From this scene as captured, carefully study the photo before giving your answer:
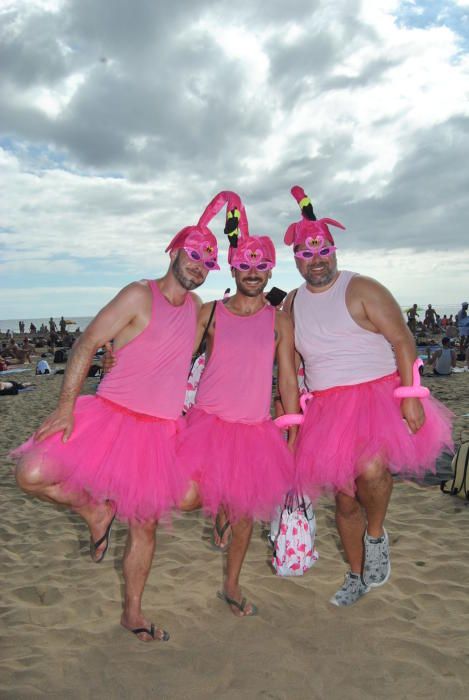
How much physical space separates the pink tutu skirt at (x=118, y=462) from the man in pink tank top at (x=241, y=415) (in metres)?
0.17

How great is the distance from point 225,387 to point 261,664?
1.73 metres

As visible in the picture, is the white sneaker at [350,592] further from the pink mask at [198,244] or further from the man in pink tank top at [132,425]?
the pink mask at [198,244]

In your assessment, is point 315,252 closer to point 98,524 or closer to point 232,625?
point 98,524

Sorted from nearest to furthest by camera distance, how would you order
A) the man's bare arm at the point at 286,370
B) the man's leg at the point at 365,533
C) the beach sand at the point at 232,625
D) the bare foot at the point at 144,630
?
the beach sand at the point at 232,625
the bare foot at the point at 144,630
the man's leg at the point at 365,533
the man's bare arm at the point at 286,370

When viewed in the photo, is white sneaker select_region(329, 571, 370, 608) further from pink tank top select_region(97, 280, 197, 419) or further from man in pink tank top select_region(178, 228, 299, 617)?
pink tank top select_region(97, 280, 197, 419)

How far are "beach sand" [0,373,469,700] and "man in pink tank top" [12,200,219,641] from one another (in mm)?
344

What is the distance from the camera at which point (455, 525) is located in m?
5.29

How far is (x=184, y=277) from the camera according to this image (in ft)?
12.3

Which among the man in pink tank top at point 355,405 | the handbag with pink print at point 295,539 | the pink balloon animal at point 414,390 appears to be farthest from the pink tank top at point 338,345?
the handbag with pink print at point 295,539

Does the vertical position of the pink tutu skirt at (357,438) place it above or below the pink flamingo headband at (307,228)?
below

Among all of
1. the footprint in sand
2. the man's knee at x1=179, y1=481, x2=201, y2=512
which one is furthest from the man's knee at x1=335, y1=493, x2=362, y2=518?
the footprint in sand

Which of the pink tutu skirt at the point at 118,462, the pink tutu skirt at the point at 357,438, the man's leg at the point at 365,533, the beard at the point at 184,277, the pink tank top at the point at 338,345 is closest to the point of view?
the pink tutu skirt at the point at 118,462

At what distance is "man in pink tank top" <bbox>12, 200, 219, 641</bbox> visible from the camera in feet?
10.9

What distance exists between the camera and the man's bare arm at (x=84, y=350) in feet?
11.2
